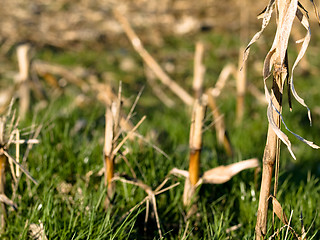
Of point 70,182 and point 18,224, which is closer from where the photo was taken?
point 18,224

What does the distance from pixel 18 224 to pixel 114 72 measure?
427cm

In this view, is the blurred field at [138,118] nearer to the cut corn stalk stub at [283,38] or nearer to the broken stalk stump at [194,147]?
the broken stalk stump at [194,147]

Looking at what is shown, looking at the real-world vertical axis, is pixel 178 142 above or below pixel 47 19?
below

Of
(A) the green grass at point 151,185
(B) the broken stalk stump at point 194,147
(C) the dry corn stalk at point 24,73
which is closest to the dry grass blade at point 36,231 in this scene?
(A) the green grass at point 151,185

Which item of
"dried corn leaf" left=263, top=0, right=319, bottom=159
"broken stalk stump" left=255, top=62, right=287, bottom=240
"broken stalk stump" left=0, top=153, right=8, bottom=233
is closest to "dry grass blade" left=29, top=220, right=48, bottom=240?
"broken stalk stump" left=0, top=153, right=8, bottom=233

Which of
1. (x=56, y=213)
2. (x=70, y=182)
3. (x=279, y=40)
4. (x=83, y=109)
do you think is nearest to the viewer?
(x=279, y=40)

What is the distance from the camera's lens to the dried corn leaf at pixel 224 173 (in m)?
2.12

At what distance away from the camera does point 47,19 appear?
7980mm

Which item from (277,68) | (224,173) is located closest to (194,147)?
(224,173)

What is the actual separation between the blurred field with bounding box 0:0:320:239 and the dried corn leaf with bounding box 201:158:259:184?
131 millimetres

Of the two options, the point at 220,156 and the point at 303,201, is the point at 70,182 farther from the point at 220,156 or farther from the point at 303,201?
the point at 303,201

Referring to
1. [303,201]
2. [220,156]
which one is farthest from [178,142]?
[303,201]

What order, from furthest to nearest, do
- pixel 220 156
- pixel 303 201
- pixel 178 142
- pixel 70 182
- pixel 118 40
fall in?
pixel 118 40
pixel 178 142
pixel 220 156
pixel 70 182
pixel 303 201

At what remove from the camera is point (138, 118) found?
13.6 feet
